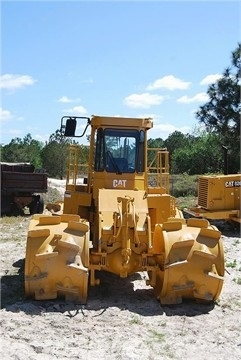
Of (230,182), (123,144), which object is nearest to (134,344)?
(123,144)

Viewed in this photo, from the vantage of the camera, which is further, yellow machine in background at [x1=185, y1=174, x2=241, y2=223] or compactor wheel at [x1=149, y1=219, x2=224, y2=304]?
yellow machine in background at [x1=185, y1=174, x2=241, y2=223]

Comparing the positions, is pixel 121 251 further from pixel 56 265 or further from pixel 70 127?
pixel 70 127

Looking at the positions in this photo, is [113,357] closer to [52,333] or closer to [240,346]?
[52,333]

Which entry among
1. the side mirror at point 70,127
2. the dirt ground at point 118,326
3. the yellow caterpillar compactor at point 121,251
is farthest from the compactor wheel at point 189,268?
the side mirror at point 70,127

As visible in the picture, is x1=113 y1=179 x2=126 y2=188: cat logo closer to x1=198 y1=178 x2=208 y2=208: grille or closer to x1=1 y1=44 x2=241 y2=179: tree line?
x1=1 y1=44 x2=241 y2=179: tree line

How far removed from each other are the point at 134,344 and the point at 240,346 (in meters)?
1.19

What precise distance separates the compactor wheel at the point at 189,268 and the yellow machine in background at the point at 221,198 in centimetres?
742

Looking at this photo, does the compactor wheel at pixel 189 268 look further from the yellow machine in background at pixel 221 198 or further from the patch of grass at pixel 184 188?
the patch of grass at pixel 184 188

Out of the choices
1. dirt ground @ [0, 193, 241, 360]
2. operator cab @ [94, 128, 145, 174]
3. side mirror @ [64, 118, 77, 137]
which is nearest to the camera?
dirt ground @ [0, 193, 241, 360]

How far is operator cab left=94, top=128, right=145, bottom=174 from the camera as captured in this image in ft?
27.7

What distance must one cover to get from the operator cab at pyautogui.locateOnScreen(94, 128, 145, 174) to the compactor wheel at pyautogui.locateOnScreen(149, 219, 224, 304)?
1716 mm

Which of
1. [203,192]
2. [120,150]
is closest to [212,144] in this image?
[203,192]

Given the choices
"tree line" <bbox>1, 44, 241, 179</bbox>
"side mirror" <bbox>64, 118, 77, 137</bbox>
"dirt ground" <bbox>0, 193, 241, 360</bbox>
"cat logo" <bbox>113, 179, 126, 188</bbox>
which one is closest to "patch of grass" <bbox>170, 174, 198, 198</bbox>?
"tree line" <bbox>1, 44, 241, 179</bbox>

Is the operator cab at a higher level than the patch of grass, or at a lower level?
higher
